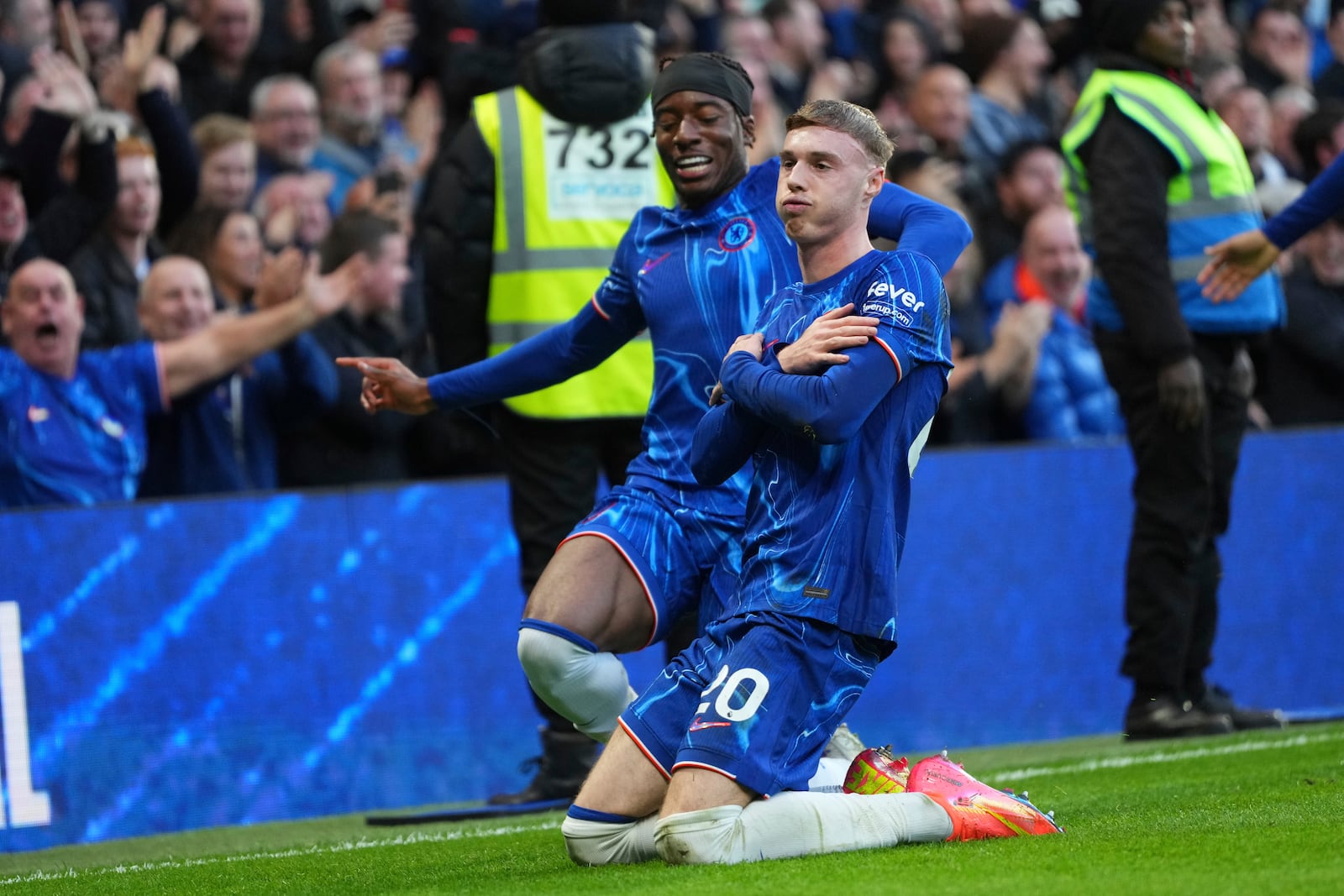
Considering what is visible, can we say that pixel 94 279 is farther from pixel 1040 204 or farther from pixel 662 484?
pixel 1040 204

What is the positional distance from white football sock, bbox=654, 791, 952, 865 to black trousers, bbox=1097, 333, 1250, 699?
2.96m

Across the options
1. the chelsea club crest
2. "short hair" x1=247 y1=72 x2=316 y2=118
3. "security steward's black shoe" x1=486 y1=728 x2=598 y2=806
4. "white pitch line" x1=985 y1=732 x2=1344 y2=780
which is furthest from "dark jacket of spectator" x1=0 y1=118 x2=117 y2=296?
"white pitch line" x1=985 y1=732 x2=1344 y2=780

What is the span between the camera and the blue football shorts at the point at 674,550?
5.36 meters

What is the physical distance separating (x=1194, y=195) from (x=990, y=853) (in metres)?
3.76

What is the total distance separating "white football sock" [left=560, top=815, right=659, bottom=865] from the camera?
4.86m

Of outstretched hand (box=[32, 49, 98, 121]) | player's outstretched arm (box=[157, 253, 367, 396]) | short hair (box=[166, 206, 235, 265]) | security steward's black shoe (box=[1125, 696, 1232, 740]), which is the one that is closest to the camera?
security steward's black shoe (box=[1125, 696, 1232, 740])

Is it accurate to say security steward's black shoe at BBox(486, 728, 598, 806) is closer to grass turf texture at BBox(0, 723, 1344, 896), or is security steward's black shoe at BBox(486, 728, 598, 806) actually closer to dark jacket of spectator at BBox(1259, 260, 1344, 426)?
grass turf texture at BBox(0, 723, 1344, 896)

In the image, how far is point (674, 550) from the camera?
212 inches

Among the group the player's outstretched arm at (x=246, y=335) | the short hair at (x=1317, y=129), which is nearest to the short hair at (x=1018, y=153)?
the short hair at (x=1317, y=129)

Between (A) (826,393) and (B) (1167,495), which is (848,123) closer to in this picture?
(A) (826,393)

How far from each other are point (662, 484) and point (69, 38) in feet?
16.5

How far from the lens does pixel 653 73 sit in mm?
7102

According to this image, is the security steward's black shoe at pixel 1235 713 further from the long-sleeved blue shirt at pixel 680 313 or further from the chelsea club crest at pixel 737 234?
the chelsea club crest at pixel 737 234

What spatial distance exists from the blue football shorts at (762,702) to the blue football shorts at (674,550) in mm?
497
